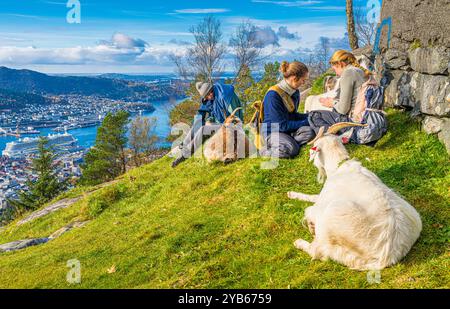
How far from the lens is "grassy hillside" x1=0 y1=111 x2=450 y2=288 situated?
15.0ft

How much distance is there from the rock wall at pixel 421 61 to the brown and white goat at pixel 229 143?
3798mm

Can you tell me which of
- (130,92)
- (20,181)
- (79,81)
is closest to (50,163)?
(20,181)

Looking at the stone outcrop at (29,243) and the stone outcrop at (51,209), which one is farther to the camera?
the stone outcrop at (51,209)

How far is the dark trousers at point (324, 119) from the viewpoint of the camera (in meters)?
8.37

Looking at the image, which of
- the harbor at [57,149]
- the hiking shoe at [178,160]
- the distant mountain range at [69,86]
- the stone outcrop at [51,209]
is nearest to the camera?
the hiking shoe at [178,160]

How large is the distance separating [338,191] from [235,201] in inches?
109

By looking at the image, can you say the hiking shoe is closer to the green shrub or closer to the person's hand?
the person's hand

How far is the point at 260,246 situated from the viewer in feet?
18.1

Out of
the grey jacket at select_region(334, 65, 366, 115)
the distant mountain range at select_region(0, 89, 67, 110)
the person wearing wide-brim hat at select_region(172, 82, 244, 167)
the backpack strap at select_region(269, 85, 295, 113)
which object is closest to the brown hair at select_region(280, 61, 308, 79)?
the backpack strap at select_region(269, 85, 295, 113)

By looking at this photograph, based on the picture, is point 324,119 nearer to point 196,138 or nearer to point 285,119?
point 285,119

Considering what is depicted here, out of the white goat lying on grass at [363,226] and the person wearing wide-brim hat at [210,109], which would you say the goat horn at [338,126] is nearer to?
the white goat lying on grass at [363,226]

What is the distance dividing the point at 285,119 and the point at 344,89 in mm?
1380

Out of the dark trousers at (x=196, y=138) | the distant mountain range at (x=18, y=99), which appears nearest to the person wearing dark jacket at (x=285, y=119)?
the dark trousers at (x=196, y=138)

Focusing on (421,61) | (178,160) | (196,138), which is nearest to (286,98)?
(421,61)
